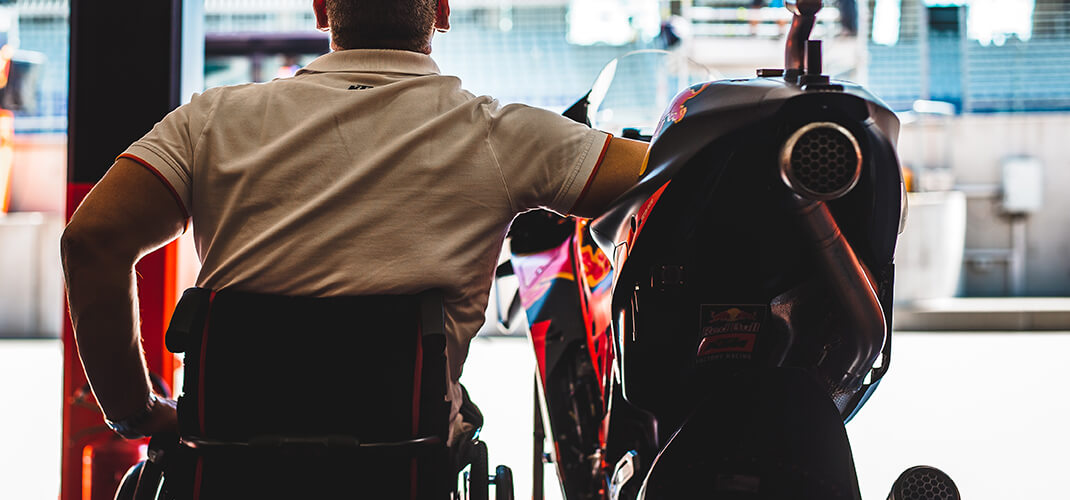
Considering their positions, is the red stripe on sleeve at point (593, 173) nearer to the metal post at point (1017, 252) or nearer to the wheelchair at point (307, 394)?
the wheelchair at point (307, 394)

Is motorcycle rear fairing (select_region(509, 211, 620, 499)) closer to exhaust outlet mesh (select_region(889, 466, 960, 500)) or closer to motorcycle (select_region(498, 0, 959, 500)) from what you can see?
motorcycle (select_region(498, 0, 959, 500))

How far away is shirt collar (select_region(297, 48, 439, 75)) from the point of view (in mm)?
1261

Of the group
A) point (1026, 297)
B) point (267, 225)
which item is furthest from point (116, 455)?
point (1026, 297)

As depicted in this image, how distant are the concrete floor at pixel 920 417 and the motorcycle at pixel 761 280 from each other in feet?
6.74

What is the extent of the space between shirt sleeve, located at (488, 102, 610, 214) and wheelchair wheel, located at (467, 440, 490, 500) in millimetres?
322

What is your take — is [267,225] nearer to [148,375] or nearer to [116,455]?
[148,375]

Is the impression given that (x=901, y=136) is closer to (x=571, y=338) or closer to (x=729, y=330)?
(x=571, y=338)

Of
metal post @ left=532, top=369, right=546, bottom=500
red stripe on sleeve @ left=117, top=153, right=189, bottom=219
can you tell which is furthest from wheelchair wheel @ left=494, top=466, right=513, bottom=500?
metal post @ left=532, top=369, right=546, bottom=500

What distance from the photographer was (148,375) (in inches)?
50.4

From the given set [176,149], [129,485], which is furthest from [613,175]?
[129,485]

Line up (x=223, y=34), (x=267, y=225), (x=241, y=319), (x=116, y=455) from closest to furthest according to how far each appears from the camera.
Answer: (x=241, y=319)
(x=267, y=225)
(x=116, y=455)
(x=223, y=34)

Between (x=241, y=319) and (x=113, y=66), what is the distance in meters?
1.76

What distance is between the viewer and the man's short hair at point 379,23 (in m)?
1.28

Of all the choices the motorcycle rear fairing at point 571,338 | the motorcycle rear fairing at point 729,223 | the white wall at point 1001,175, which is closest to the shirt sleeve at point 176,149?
the motorcycle rear fairing at point 729,223
